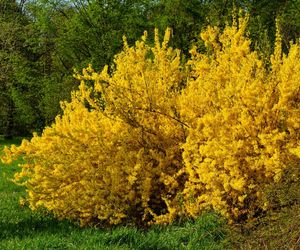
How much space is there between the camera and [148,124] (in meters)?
7.17

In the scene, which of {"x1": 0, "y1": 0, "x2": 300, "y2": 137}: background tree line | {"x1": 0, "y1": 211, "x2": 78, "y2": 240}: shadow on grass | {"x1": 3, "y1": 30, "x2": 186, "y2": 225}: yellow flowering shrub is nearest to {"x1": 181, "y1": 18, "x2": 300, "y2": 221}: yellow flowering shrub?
{"x1": 3, "y1": 30, "x2": 186, "y2": 225}: yellow flowering shrub

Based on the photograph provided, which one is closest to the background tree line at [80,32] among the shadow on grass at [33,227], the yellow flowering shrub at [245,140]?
the yellow flowering shrub at [245,140]

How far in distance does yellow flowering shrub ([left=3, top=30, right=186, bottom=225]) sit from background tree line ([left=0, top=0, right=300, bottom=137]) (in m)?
9.46

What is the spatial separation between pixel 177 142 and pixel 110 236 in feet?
5.89

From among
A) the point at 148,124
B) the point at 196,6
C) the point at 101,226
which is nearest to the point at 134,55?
the point at 148,124

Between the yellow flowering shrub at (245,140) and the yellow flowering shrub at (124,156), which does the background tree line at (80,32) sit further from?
the yellow flowering shrub at (245,140)

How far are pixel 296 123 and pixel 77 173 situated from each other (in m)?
2.94

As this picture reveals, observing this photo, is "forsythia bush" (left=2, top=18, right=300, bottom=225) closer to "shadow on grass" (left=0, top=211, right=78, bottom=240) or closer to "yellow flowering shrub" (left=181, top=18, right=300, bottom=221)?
"yellow flowering shrub" (left=181, top=18, right=300, bottom=221)

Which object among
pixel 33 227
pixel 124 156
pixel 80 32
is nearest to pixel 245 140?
pixel 124 156

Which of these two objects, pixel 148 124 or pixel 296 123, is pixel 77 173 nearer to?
pixel 148 124

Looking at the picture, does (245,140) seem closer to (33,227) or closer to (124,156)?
Answer: (124,156)

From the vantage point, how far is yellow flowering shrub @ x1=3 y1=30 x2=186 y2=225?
6828 millimetres

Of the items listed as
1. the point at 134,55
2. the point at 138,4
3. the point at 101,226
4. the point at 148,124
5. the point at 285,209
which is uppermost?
the point at 138,4

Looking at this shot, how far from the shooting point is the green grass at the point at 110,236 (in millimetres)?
5516
